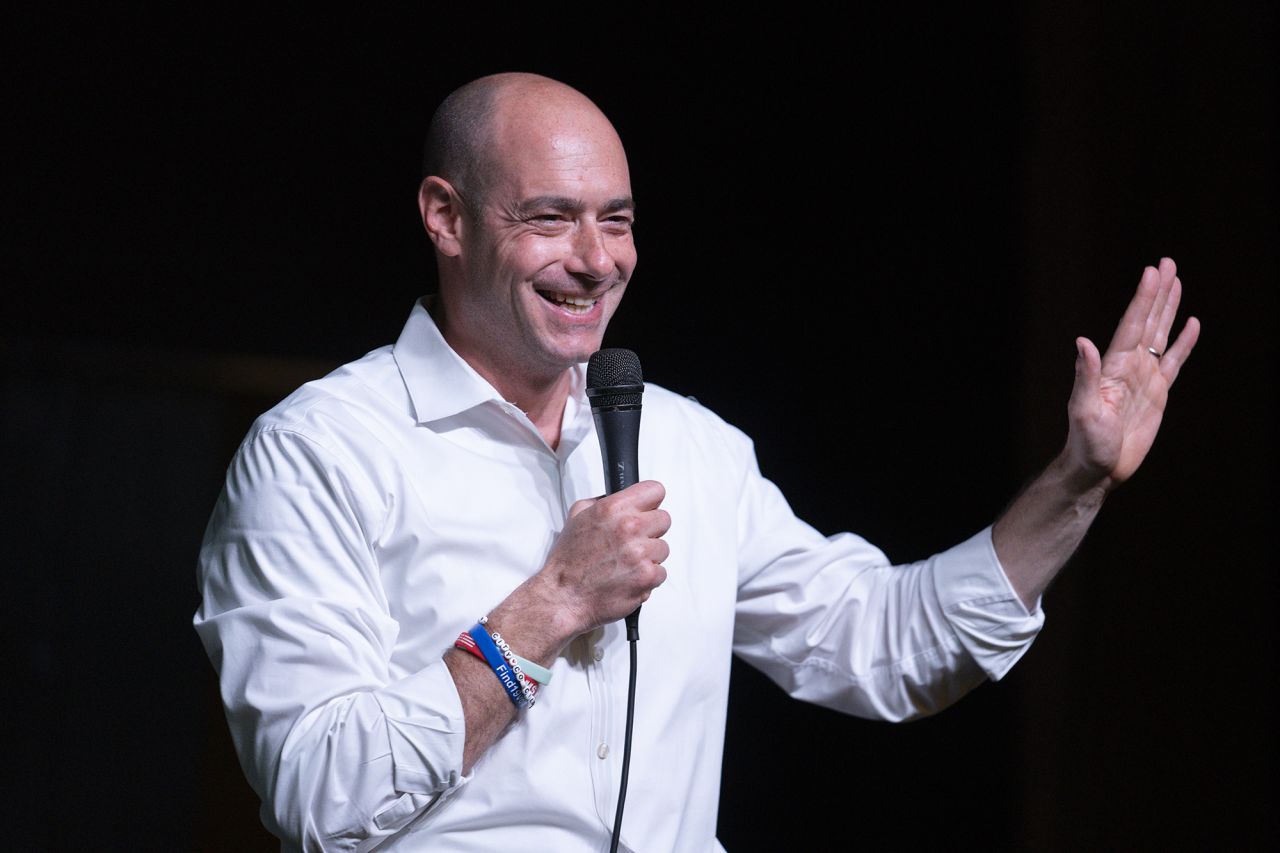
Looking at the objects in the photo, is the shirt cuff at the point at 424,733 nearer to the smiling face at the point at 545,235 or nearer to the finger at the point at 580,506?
the finger at the point at 580,506

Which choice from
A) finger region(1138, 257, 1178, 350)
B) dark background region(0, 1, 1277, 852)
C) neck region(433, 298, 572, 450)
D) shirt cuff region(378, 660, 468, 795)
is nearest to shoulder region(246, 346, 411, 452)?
neck region(433, 298, 572, 450)

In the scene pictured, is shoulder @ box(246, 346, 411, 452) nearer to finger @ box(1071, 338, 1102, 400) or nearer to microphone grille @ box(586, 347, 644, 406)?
microphone grille @ box(586, 347, 644, 406)

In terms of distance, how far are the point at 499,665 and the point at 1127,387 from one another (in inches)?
35.9

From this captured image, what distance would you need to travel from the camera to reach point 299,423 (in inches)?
59.5

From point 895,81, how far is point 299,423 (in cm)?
165

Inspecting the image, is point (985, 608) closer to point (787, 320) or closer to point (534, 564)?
point (534, 564)

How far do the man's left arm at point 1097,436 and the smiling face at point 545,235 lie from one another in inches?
24.1

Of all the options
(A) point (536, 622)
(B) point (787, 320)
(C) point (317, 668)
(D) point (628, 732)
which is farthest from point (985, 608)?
(B) point (787, 320)

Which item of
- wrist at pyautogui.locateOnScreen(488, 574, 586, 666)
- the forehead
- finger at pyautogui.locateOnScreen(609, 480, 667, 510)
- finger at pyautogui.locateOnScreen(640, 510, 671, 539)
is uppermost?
the forehead

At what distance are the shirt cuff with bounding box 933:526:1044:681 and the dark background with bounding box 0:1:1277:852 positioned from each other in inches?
34.3

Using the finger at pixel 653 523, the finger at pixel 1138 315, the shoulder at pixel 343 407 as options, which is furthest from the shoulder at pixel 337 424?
the finger at pixel 1138 315

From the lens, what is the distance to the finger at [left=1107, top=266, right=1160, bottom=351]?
170 cm

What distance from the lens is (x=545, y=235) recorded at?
1.65m

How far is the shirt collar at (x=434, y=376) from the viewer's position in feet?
5.29
